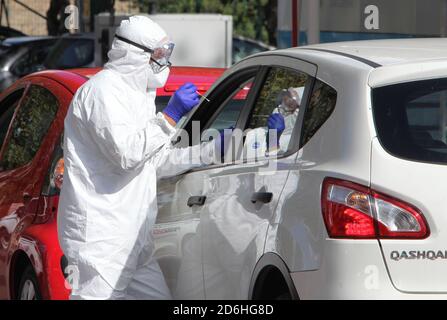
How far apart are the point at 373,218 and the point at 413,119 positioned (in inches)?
18.1

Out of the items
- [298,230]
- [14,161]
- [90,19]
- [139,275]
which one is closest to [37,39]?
[90,19]

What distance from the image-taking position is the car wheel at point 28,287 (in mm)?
5496

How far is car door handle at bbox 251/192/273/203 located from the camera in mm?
4117

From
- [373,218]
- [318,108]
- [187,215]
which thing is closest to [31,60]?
[187,215]

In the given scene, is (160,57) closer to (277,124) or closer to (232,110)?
(232,110)

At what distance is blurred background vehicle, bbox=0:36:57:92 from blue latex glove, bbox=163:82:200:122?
13266mm

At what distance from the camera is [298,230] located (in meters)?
3.81

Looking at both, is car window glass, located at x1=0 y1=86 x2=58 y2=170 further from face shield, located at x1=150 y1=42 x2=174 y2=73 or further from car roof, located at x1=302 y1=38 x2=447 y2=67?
car roof, located at x1=302 y1=38 x2=447 y2=67

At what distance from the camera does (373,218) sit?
359cm

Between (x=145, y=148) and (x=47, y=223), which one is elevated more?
(x=145, y=148)

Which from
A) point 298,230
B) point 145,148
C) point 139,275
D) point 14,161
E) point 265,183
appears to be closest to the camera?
point 298,230

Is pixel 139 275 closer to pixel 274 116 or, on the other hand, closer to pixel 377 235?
pixel 274 116

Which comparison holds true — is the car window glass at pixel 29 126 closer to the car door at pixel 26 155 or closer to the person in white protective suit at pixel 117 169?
the car door at pixel 26 155

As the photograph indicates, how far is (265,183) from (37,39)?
15.6 meters
